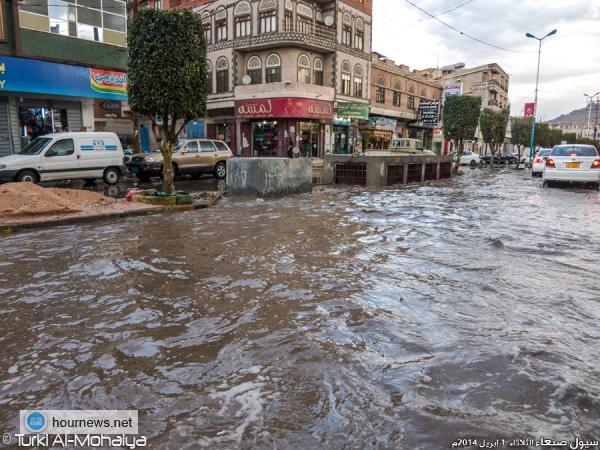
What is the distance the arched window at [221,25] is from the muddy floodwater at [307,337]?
29.1 meters

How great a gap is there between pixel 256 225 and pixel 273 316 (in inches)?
196

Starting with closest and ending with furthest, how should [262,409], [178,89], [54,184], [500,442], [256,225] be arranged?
[500,442], [262,409], [256,225], [178,89], [54,184]

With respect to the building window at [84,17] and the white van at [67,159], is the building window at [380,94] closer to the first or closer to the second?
the building window at [84,17]

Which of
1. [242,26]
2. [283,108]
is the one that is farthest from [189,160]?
[242,26]

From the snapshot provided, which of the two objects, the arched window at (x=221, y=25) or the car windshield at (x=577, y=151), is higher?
the arched window at (x=221, y=25)

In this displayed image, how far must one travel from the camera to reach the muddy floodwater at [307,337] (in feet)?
8.55

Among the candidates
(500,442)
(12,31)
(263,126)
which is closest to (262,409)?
(500,442)

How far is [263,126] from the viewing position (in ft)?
107

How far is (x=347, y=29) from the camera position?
34.8 meters

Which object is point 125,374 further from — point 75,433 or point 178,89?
point 178,89

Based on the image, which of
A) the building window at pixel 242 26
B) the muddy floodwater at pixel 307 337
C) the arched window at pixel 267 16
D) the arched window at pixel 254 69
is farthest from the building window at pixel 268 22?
the muddy floodwater at pixel 307 337

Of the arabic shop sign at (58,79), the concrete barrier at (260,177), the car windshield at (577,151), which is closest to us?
the concrete barrier at (260,177)

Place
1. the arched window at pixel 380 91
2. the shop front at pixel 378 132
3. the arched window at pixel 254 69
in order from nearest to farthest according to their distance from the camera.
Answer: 1. the arched window at pixel 254 69
2. the shop front at pixel 378 132
3. the arched window at pixel 380 91

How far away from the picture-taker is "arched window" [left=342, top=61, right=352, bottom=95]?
34.4 m
